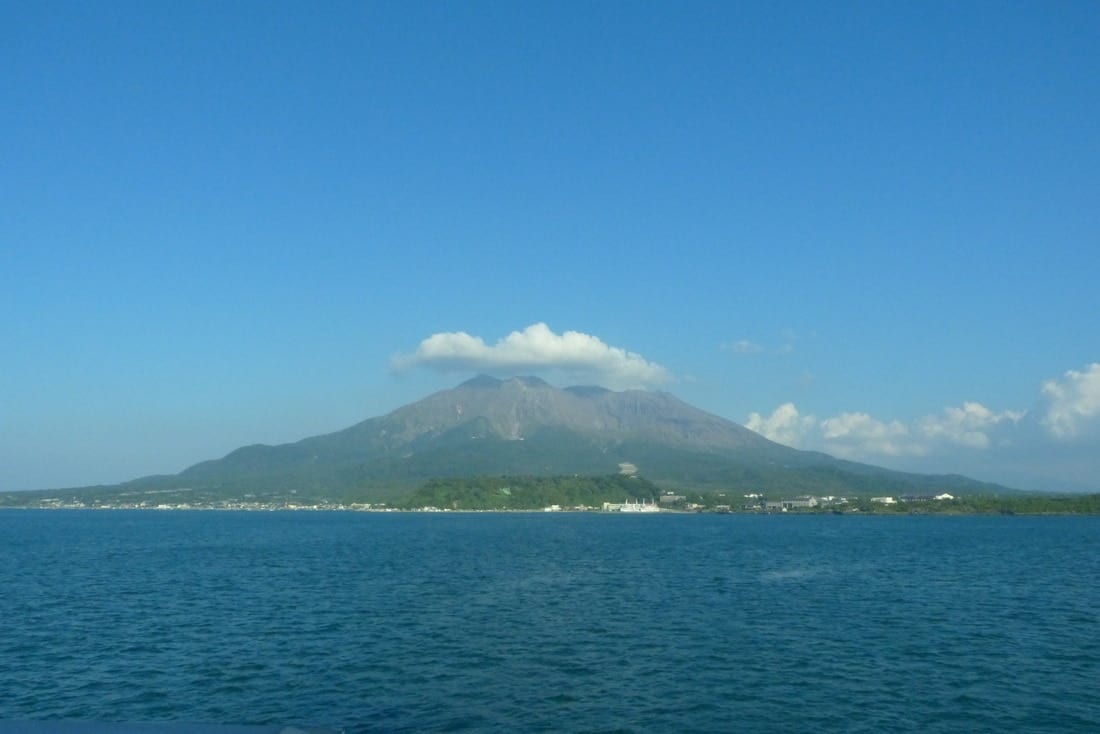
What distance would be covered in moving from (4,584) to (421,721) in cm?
4441

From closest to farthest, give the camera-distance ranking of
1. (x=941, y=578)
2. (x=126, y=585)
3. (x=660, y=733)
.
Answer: (x=660, y=733) → (x=126, y=585) → (x=941, y=578)

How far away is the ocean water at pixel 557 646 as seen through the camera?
961 inches

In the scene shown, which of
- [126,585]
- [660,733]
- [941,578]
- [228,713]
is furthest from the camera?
[941,578]

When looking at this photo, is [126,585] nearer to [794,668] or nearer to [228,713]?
[228,713]

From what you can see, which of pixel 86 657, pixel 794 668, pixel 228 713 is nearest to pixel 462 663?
pixel 228 713

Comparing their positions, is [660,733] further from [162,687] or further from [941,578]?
[941,578]

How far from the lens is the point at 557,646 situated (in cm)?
3341

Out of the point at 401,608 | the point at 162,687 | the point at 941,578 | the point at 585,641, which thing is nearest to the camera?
the point at 162,687

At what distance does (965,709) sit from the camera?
2509 centimetres

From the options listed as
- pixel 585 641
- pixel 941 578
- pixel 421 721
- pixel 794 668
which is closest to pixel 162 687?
pixel 421 721

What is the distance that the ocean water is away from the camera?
2441 centimetres

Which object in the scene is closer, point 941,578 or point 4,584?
point 4,584

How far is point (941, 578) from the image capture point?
58.9 m

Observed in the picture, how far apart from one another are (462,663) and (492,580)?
86.2 feet
